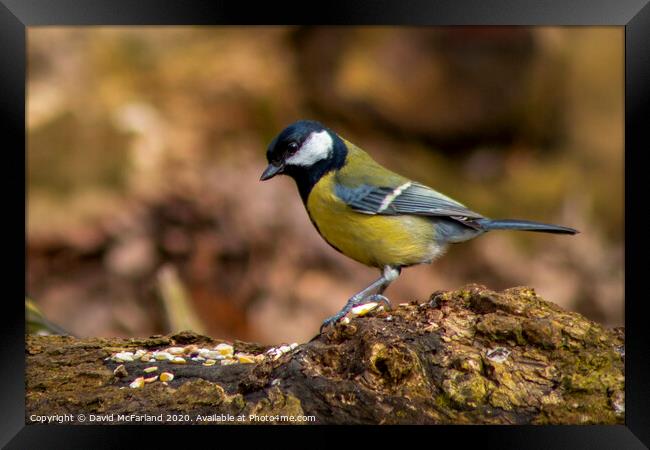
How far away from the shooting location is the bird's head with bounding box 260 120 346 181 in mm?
3074

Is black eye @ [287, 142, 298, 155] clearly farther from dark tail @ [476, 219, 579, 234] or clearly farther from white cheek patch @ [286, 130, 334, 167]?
dark tail @ [476, 219, 579, 234]

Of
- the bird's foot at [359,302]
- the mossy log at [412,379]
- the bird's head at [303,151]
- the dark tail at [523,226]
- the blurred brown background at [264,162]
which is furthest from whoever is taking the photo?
the blurred brown background at [264,162]

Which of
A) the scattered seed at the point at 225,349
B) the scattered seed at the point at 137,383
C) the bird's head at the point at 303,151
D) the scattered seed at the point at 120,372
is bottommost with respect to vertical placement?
the scattered seed at the point at 137,383

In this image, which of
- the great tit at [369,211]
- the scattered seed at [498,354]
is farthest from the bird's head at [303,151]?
the scattered seed at [498,354]

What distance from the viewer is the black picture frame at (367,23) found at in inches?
91.9

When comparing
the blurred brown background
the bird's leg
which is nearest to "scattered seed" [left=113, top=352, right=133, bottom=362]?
the bird's leg

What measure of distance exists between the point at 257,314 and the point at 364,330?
2.46 meters

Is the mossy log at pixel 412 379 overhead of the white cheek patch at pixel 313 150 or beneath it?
beneath

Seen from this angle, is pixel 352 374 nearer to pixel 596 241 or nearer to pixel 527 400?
pixel 527 400

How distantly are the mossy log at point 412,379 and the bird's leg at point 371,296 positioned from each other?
0.81ft

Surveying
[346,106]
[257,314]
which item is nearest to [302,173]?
[257,314]

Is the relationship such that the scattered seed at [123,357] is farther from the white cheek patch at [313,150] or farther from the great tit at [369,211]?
the white cheek patch at [313,150]

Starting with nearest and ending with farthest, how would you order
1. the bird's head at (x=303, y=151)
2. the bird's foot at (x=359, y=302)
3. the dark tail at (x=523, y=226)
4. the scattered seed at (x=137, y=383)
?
1. the scattered seed at (x=137, y=383)
2. the bird's foot at (x=359, y=302)
3. the dark tail at (x=523, y=226)
4. the bird's head at (x=303, y=151)

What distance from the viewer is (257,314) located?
4805 millimetres
